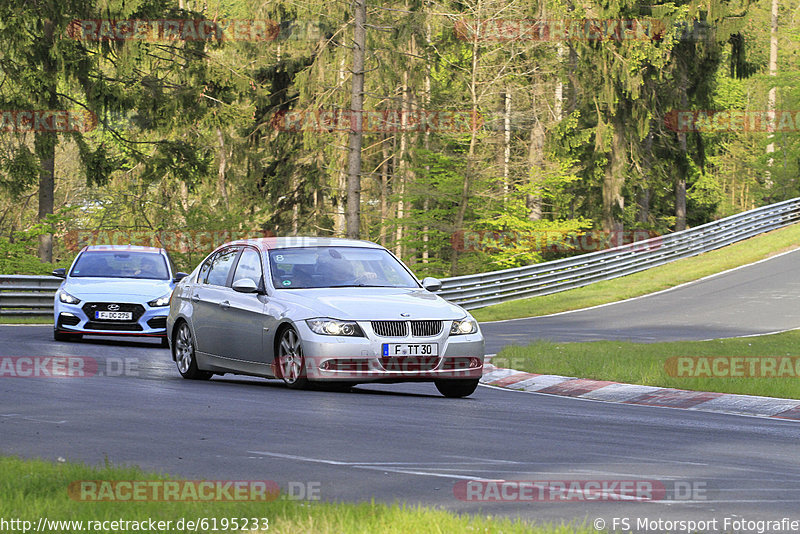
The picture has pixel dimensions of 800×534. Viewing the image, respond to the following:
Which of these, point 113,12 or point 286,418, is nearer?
point 286,418

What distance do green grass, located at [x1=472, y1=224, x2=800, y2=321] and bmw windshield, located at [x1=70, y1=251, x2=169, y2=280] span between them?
501 inches

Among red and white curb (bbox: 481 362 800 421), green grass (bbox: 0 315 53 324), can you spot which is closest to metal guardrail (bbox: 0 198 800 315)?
green grass (bbox: 0 315 53 324)

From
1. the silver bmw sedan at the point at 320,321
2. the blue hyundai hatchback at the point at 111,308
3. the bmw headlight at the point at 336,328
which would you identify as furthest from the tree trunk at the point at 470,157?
the bmw headlight at the point at 336,328

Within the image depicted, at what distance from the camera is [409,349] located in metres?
12.3

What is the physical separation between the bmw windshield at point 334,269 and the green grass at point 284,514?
23.3 feet

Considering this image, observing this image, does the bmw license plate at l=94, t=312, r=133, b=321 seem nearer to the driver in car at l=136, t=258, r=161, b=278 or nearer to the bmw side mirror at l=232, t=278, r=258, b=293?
the driver in car at l=136, t=258, r=161, b=278

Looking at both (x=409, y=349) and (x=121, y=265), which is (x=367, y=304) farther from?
(x=121, y=265)

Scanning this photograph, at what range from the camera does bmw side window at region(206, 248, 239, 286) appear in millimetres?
14594

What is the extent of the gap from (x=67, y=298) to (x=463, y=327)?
9.49 m

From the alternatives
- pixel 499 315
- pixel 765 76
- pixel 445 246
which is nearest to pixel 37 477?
pixel 499 315

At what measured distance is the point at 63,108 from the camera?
3703cm

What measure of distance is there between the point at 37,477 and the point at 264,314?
6416 millimetres

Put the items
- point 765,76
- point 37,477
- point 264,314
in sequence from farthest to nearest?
1. point 765,76
2. point 264,314
3. point 37,477

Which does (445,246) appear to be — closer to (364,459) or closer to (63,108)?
(63,108)
